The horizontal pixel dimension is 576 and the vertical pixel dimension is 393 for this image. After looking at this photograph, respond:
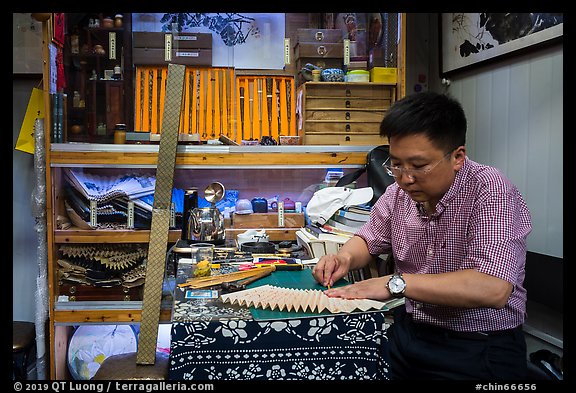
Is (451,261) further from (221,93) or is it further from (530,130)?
(221,93)

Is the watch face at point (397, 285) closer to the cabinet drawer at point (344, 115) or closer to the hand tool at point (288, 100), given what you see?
the cabinet drawer at point (344, 115)

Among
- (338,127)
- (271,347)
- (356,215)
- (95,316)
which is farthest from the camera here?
(338,127)

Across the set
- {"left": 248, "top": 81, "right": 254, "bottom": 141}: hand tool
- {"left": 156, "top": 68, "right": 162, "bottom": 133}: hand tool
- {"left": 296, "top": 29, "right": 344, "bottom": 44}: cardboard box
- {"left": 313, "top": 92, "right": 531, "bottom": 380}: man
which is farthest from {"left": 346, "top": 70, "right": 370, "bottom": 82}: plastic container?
{"left": 313, "top": 92, "right": 531, "bottom": 380}: man

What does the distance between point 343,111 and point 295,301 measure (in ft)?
6.91

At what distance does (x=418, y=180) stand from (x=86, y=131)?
2.37 metres

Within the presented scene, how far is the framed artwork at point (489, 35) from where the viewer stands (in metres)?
2.69

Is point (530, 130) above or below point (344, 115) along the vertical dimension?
below

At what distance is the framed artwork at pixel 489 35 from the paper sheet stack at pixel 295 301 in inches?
68.0

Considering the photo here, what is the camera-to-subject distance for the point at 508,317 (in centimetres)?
193

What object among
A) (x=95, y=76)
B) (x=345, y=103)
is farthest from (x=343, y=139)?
(x=95, y=76)

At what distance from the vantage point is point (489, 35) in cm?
324

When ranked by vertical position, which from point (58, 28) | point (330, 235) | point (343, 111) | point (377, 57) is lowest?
point (330, 235)

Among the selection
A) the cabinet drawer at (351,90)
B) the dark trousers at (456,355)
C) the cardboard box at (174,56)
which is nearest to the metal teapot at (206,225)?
the cabinet drawer at (351,90)
